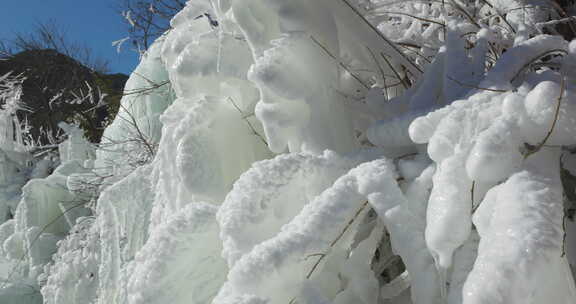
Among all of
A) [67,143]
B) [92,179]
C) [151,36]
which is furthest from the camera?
[151,36]

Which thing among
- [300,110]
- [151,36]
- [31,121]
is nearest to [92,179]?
[151,36]

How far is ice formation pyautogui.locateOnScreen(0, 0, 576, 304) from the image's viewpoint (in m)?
0.65

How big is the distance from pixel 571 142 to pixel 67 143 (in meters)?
4.26

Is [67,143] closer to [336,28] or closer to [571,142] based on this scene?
[336,28]

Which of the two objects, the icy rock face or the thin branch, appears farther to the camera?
the thin branch

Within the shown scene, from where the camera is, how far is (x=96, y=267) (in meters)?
2.16

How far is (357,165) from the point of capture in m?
0.91

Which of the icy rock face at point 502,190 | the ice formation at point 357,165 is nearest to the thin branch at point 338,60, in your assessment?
the ice formation at point 357,165

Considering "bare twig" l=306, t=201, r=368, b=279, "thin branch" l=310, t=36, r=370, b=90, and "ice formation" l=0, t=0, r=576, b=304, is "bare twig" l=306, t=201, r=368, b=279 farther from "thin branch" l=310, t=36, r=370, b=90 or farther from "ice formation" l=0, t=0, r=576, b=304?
"thin branch" l=310, t=36, r=370, b=90

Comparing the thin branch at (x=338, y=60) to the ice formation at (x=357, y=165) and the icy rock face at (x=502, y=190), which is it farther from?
the icy rock face at (x=502, y=190)

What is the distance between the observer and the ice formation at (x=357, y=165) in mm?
651

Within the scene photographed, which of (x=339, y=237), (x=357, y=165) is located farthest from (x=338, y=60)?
(x=339, y=237)

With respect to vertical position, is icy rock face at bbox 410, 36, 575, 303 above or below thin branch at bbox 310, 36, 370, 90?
below

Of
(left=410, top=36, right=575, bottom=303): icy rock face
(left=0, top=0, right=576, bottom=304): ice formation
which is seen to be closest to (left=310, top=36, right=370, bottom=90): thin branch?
(left=0, top=0, right=576, bottom=304): ice formation
